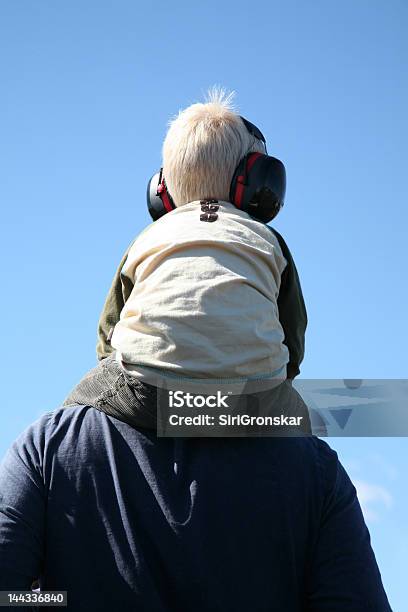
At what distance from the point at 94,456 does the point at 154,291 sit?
0.55 meters

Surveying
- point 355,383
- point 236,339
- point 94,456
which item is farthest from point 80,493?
point 355,383

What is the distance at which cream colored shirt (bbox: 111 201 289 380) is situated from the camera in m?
2.83

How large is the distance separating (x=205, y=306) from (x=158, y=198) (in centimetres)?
86

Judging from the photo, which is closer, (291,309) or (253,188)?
(291,309)

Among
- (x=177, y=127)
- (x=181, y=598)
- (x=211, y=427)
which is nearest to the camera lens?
(x=181, y=598)

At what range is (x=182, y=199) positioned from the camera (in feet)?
11.1

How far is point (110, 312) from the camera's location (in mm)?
3412

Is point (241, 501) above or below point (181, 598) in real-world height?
above

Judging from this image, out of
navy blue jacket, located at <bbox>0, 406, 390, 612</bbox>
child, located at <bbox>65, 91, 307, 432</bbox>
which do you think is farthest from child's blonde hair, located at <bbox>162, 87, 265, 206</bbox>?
navy blue jacket, located at <bbox>0, 406, 390, 612</bbox>

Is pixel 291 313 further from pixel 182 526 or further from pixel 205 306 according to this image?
pixel 182 526

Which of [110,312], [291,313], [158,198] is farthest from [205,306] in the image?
[158,198]

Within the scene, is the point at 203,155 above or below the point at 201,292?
above

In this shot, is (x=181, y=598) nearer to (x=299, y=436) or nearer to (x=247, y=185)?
(x=299, y=436)

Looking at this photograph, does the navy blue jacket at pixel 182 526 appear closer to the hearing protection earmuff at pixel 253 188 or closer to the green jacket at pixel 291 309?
the green jacket at pixel 291 309
